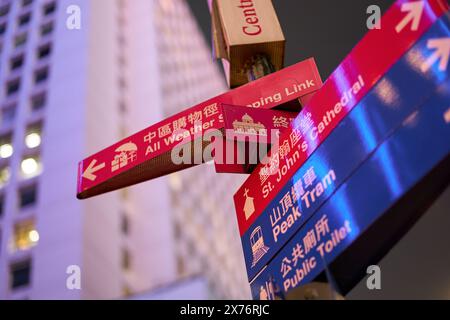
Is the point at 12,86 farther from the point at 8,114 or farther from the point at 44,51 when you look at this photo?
the point at 44,51

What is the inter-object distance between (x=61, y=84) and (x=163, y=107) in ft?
34.6

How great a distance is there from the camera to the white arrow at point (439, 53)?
2879mm

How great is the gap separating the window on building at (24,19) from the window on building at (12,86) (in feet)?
23.3

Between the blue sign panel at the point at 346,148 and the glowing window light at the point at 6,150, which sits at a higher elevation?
the glowing window light at the point at 6,150

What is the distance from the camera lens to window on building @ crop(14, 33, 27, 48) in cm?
3999

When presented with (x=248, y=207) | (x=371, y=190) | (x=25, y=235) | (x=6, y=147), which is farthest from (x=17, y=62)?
(x=371, y=190)

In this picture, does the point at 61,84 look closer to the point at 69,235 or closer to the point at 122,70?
the point at 122,70

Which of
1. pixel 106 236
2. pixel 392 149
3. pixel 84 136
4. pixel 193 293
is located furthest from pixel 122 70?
pixel 392 149

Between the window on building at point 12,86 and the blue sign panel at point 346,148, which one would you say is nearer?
the blue sign panel at point 346,148

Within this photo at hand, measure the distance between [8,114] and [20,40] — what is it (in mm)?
8431

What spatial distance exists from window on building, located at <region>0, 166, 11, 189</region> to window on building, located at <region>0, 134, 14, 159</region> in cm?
96

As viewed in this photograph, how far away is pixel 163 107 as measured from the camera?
143ft

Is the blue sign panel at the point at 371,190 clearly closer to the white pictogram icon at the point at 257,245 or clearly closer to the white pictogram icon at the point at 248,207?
the white pictogram icon at the point at 257,245

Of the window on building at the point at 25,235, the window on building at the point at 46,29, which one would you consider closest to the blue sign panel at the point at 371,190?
A: the window on building at the point at 25,235
